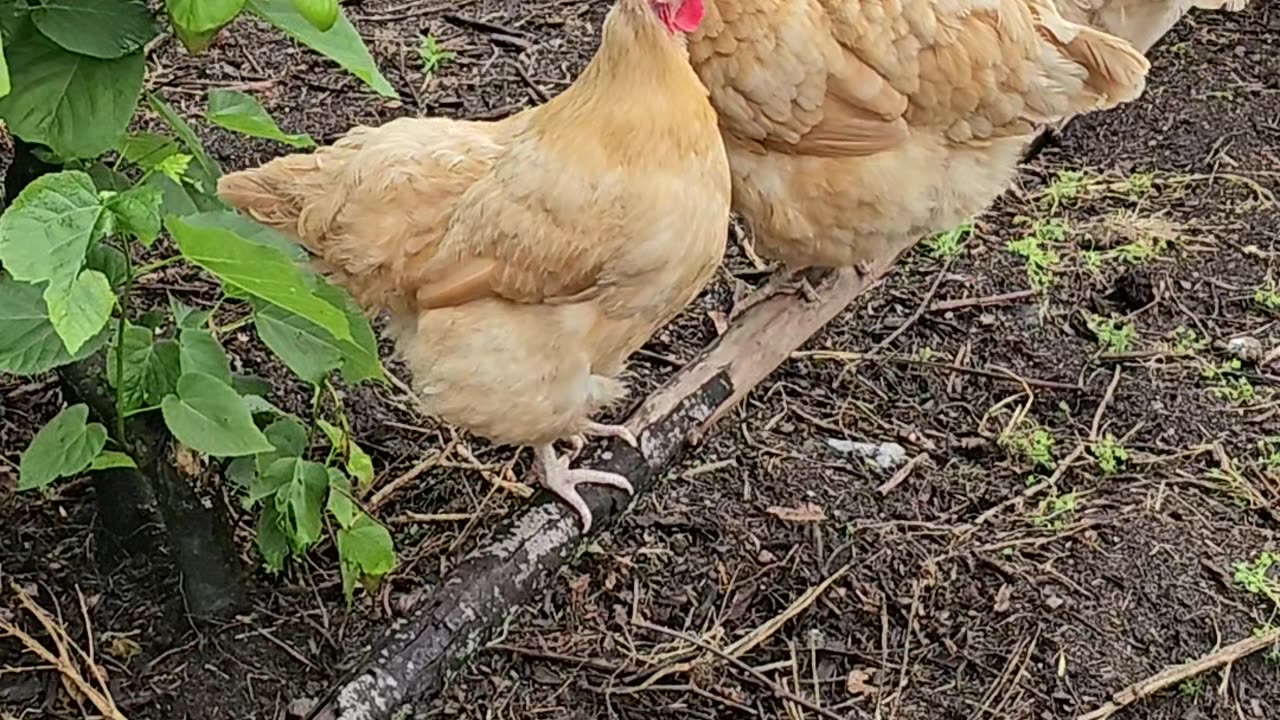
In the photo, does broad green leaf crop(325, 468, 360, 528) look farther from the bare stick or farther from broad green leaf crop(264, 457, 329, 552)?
the bare stick

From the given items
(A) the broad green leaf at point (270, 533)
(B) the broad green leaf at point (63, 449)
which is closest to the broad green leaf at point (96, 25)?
(B) the broad green leaf at point (63, 449)

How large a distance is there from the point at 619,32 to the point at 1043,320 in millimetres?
2022

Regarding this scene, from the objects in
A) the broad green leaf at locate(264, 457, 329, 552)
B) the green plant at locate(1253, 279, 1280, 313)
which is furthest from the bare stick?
the broad green leaf at locate(264, 457, 329, 552)

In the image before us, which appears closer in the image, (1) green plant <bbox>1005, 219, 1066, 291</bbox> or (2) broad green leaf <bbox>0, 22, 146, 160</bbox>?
(2) broad green leaf <bbox>0, 22, 146, 160</bbox>

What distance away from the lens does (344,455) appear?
9.04 feet

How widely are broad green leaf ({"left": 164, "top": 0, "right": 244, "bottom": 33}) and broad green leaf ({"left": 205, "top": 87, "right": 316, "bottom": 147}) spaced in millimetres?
283

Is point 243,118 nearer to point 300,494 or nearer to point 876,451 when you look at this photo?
point 300,494

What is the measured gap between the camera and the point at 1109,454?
3543 mm

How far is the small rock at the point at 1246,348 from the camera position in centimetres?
386

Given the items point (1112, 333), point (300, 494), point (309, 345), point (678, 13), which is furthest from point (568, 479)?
point (1112, 333)

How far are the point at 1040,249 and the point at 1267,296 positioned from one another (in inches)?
25.5

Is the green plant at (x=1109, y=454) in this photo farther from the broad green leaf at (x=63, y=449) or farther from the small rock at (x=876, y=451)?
the broad green leaf at (x=63, y=449)

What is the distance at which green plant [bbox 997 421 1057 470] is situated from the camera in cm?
354

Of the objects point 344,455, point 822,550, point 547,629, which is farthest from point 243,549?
point 822,550
